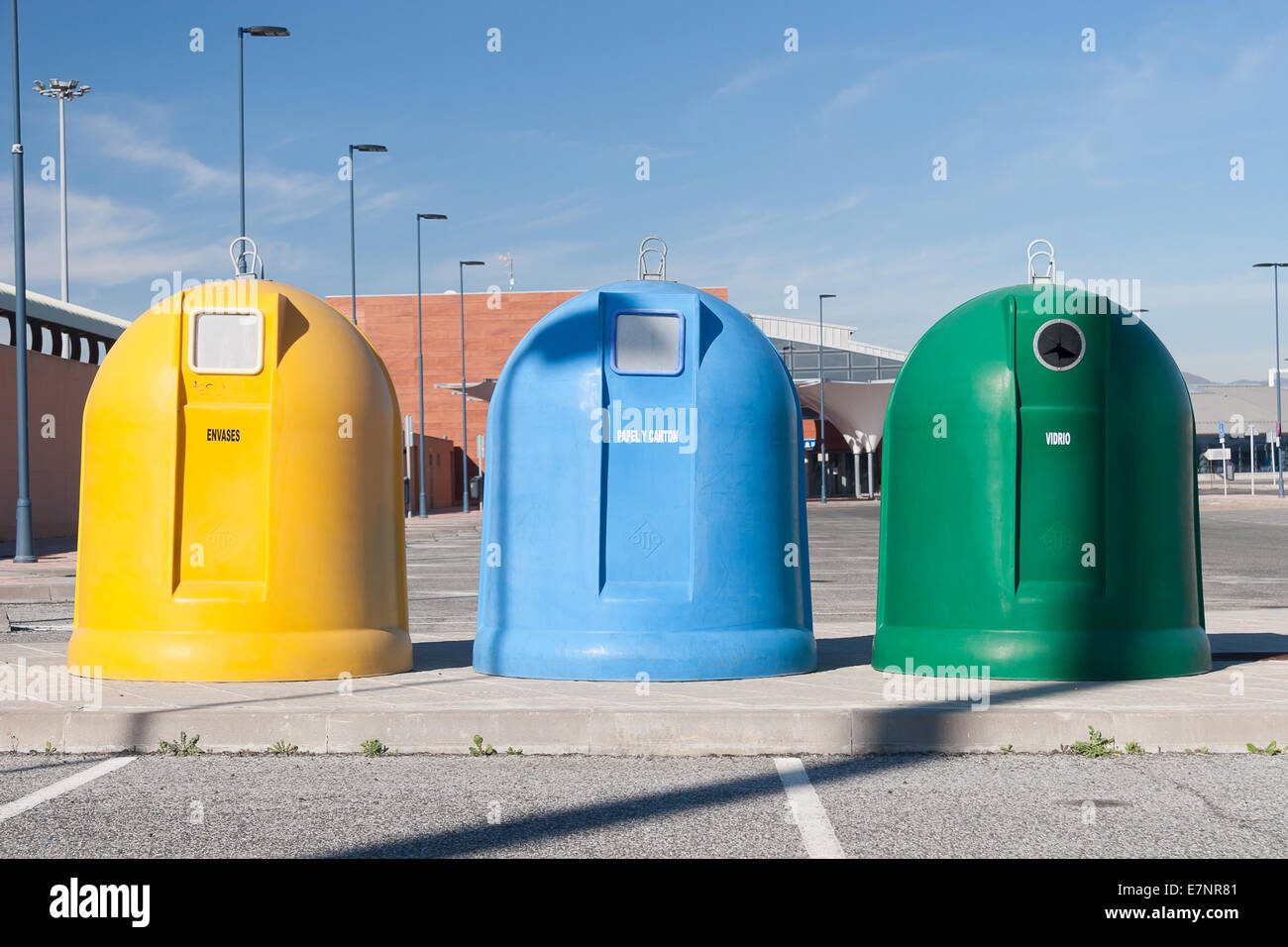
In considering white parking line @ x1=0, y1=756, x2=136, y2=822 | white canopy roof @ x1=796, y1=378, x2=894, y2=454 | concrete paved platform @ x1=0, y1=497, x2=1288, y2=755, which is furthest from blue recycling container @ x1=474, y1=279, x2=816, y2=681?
white canopy roof @ x1=796, y1=378, x2=894, y2=454

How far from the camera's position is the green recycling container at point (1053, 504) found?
268 inches

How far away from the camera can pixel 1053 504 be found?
684cm

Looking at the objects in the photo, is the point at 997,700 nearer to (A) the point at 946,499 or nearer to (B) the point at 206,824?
(A) the point at 946,499

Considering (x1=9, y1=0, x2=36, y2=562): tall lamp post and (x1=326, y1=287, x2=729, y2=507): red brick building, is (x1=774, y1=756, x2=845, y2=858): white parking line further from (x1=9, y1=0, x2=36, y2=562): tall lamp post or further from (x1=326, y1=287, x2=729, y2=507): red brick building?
(x1=326, y1=287, x2=729, y2=507): red brick building

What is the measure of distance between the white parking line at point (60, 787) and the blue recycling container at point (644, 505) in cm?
210

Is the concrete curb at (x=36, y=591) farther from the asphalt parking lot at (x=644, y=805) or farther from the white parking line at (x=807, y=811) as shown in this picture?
the white parking line at (x=807, y=811)

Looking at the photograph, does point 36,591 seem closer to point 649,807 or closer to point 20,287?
point 20,287

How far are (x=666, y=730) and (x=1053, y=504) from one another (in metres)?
2.45

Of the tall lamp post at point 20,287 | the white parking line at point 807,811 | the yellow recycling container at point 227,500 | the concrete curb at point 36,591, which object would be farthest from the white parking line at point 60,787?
the tall lamp post at point 20,287

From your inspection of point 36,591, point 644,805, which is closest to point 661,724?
point 644,805

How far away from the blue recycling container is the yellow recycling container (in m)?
0.90

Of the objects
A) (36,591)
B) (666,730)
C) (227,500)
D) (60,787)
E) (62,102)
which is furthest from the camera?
(62,102)

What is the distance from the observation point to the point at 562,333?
7.06 meters
